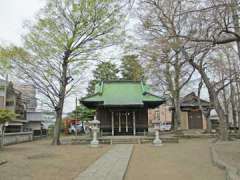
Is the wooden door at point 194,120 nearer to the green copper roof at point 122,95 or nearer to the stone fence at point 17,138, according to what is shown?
the green copper roof at point 122,95

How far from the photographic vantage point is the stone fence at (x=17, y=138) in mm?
21938

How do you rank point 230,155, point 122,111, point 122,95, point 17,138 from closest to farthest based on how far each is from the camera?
1. point 230,155
2. point 17,138
3. point 122,111
4. point 122,95

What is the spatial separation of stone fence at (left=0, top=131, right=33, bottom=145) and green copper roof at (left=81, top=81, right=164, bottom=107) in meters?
6.73

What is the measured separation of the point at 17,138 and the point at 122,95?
1056 cm

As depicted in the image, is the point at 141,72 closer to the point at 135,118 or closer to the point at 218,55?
the point at 135,118

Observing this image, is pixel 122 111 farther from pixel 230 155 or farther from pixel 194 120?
pixel 194 120

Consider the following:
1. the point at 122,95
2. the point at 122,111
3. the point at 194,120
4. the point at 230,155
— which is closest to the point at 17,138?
the point at 122,111

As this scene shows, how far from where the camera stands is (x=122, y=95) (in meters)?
26.6

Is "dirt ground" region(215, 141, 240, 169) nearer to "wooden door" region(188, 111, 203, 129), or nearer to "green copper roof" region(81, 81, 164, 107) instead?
"green copper roof" region(81, 81, 164, 107)

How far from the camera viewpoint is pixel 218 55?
76.6ft

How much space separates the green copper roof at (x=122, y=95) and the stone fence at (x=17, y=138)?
673 centimetres

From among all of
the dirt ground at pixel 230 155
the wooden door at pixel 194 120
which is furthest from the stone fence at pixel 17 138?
the wooden door at pixel 194 120

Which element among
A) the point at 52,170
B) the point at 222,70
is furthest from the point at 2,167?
the point at 222,70

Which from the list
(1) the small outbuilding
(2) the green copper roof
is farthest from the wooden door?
(1) the small outbuilding
